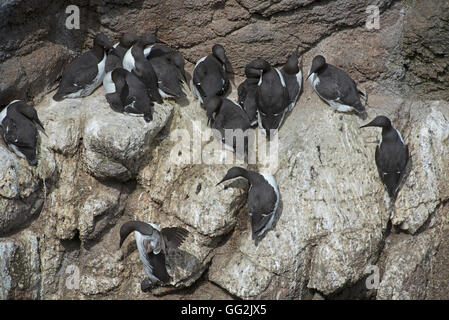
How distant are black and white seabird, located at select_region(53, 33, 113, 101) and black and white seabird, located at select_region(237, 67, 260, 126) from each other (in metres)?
1.84

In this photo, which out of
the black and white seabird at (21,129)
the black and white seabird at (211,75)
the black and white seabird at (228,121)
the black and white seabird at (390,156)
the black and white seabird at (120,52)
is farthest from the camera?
the black and white seabird at (120,52)

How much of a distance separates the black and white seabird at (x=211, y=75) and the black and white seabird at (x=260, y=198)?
49.5 inches

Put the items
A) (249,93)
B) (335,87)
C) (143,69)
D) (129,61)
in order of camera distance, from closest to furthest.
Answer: (143,69) → (335,87) → (129,61) → (249,93)

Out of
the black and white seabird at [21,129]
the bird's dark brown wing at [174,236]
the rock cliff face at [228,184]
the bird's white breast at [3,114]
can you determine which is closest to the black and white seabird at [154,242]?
the bird's dark brown wing at [174,236]

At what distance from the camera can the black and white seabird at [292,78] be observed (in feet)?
31.4

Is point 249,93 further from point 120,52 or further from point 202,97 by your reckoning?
point 120,52

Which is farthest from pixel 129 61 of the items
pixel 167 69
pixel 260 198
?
pixel 260 198

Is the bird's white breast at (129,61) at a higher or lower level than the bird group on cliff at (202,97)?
higher

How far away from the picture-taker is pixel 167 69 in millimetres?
9469

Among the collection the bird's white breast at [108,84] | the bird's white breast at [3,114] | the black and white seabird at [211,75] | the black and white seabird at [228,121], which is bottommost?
the black and white seabird at [228,121]

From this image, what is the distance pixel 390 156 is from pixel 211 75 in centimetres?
255

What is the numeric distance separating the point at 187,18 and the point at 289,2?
4.63 feet

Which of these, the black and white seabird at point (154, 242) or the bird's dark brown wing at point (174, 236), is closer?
the black and white seabird at point (154, 242)

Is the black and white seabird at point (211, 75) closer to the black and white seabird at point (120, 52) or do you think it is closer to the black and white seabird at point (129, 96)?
the black and white seabird at point (129, 96)
